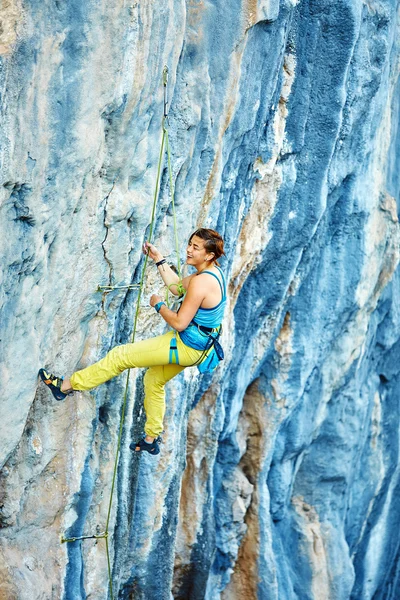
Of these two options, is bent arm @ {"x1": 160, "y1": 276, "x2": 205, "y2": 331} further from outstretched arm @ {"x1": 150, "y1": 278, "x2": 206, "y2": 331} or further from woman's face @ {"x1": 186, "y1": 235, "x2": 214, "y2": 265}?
woman's face @ {"x1": 186, "y1": 235, "x2": 214, "y2": 265}

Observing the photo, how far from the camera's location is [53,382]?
217 inches

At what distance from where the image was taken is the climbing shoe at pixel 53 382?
5.50 meters

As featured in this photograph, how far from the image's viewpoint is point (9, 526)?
591 centimetres

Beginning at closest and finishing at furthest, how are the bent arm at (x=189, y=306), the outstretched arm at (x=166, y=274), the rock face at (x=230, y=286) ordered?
1. the rock face at (x=230, y=286)
2. the bent arm at (x=189, y=306)
3. the outstretched arm at (x=166, y=274)

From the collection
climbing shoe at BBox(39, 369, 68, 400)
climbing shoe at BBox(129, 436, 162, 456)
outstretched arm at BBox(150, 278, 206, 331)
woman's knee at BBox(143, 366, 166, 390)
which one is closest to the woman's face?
outstretched arm at BBox(150, 278, 206, 331)

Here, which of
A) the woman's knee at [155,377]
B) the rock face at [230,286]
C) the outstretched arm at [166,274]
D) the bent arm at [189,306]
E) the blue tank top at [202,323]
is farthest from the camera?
the woman's knee at [155,377]

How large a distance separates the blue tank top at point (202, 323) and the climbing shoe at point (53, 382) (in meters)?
0.76

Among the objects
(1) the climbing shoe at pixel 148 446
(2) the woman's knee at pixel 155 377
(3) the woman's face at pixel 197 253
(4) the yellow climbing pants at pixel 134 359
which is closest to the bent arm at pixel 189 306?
(3) the woman's face at pixel 197 253

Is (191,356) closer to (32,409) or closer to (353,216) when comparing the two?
(32,409)

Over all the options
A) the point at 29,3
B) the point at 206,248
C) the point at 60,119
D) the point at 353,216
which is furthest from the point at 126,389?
the point at 353,216

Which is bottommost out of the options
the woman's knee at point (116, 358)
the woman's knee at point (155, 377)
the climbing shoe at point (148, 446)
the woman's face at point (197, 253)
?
the climbing shoe at point (148, 446)

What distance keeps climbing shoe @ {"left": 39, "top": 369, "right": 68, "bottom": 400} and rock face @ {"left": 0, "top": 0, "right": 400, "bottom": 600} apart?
0.19 feet

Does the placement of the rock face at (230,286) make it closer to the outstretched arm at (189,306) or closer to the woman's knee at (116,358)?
the woman's knee at (116,358)

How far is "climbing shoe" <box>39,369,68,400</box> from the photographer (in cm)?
A: 550
